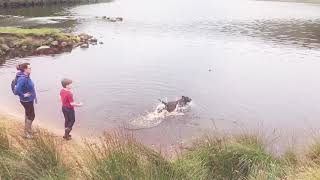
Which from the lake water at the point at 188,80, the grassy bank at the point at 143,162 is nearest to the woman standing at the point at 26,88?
the lake water at the point at 188,80

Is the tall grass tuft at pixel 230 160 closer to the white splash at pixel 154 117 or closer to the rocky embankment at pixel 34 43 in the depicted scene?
the white splash at pixel 154 117

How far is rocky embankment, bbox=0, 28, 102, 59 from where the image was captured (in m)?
31.0

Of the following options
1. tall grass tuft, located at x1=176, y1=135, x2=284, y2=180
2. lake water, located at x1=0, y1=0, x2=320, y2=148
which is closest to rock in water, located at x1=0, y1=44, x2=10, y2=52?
lake water, located at x1=0, y1=0, x2=320, y2=148

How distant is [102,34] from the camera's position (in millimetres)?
42844

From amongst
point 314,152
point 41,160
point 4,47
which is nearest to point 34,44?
point 4,47

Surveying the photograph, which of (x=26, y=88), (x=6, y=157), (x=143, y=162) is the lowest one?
(x=6, y=157)

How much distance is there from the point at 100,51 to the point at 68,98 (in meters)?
21.4

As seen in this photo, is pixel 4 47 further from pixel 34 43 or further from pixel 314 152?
pixel 314 152

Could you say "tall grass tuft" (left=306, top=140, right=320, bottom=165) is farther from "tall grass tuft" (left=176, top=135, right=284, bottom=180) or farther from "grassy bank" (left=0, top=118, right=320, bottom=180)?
"tall grass tuft" (left=176, top=135, right=284, bottom=180)

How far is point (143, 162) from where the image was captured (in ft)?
24.8

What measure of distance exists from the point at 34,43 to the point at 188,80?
14.2 m

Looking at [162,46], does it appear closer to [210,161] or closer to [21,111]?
[21,111]

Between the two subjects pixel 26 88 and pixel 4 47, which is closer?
pixel 26 88

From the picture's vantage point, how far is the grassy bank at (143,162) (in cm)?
727
